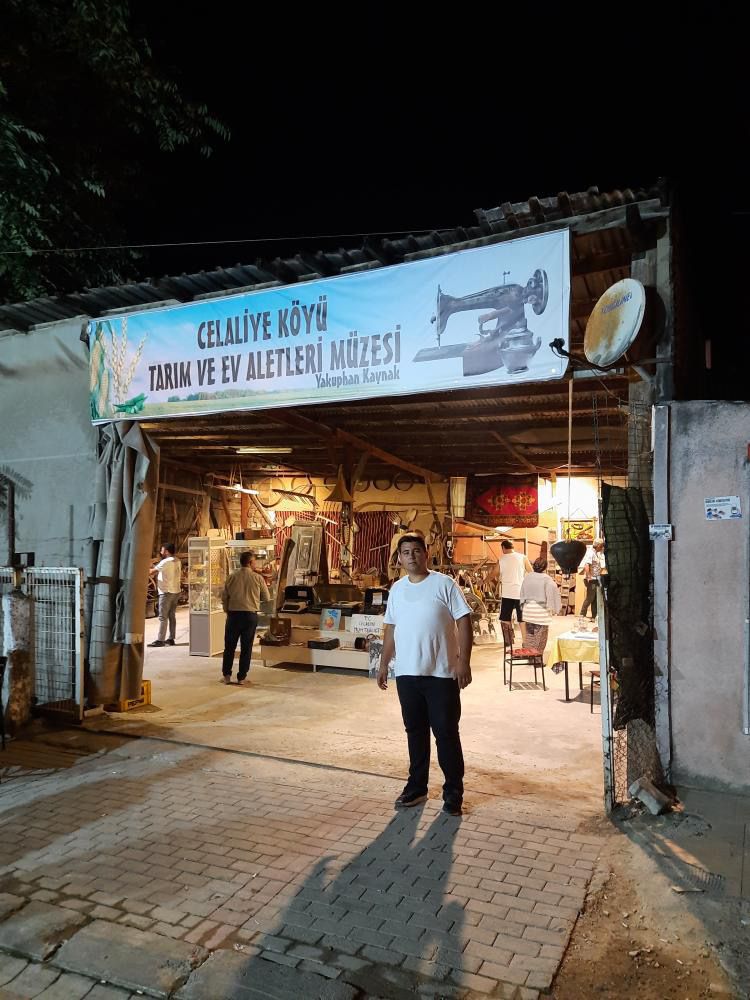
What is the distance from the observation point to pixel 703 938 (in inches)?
135

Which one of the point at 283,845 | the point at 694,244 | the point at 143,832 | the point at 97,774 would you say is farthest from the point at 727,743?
the point at 694,244

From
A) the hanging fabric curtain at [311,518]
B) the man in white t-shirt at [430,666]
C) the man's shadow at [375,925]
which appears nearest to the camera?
the man's shadow at [375,925]

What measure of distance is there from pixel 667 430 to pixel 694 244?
15.9 feet

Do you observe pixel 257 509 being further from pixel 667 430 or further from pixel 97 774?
pixel 667 430

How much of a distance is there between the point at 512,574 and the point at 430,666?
28.2 feet

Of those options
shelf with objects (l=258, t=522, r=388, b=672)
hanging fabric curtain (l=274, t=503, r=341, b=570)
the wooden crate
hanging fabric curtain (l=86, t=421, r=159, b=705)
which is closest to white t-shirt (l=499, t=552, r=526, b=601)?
shelf with objects (l=258, t=522, r=388, b=672)

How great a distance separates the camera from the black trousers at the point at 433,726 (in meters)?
5.07

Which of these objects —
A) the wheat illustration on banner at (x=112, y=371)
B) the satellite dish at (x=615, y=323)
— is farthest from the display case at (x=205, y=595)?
the satellite dish at (x=615, y=323)

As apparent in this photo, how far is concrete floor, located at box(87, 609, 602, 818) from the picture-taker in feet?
19.5

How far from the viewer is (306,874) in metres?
4.16

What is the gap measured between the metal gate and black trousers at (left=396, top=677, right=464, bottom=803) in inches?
172

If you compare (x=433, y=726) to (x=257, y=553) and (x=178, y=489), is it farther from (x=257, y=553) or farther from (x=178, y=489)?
(x=178, y=489)

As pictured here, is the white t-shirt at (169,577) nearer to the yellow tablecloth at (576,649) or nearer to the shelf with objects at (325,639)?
the shelf with objects at (325,639)

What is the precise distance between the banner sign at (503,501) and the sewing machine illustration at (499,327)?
1141 cm
